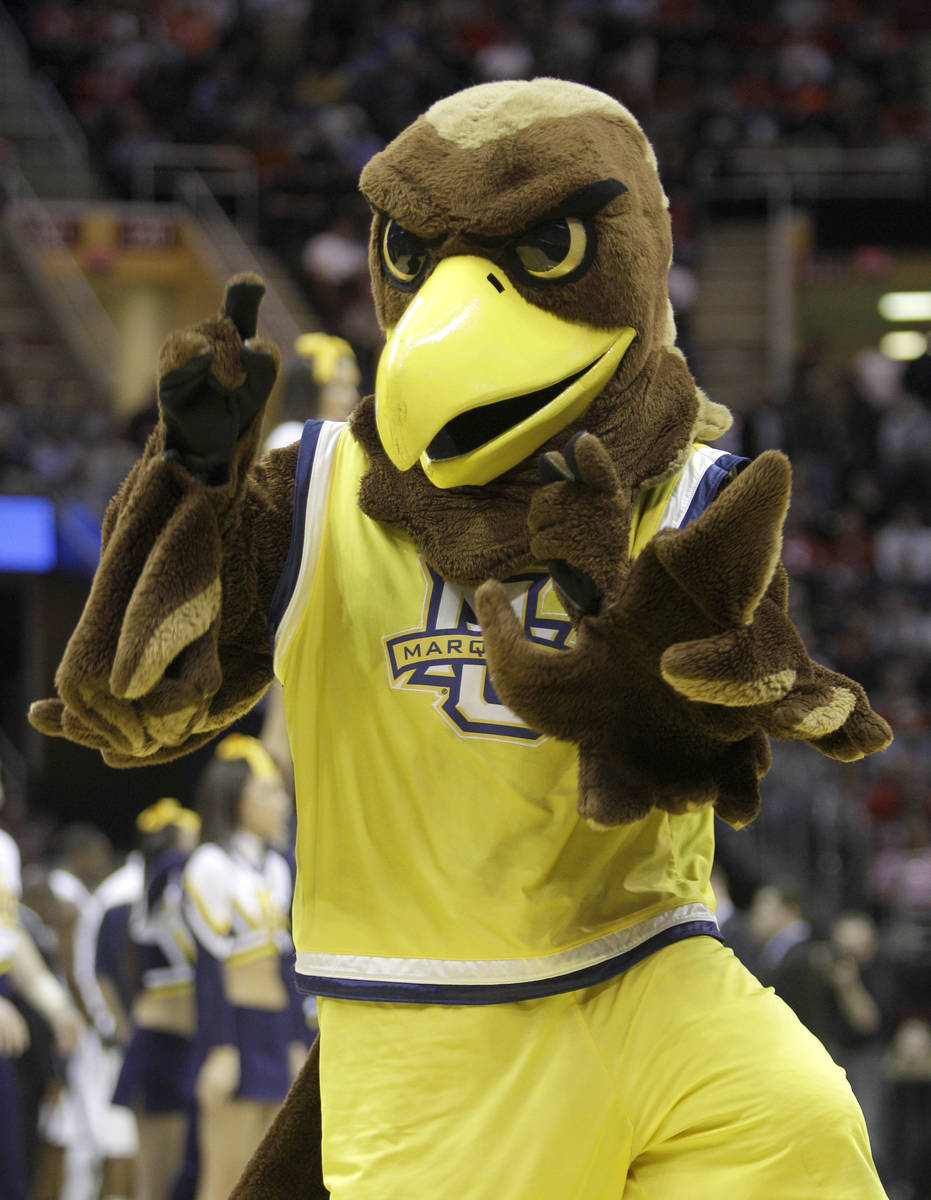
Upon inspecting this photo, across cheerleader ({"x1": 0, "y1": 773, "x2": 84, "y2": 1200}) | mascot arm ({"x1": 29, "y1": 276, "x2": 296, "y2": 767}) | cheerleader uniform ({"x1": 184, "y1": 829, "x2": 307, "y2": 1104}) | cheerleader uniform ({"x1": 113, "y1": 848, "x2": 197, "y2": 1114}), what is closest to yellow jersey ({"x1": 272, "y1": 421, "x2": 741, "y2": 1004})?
mascot arm ({"x1": 29, "y1": 276, "x2": 296, "y2": 767})


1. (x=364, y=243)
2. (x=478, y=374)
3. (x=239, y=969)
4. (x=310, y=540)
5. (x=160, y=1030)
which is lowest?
(x=160, y=1030)

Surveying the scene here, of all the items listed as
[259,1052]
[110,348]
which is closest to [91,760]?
[110,348]

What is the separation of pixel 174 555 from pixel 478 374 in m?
0.41

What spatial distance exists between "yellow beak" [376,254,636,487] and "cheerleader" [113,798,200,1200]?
372 cm

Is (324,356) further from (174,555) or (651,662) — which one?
(651,662)

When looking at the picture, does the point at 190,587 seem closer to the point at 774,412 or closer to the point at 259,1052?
the point at 259,1052

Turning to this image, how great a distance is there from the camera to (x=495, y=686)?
198 cm

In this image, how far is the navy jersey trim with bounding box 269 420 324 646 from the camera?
2.25 m

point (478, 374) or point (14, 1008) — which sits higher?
point (478, 374)

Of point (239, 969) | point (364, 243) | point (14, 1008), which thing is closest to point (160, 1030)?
point (14, 1008)

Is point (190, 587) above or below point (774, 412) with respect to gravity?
above

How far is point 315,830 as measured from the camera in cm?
226

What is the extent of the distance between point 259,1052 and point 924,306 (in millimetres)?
11571

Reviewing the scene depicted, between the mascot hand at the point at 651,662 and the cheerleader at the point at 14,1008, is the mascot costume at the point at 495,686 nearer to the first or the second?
the mascot hand at the point at 651,662
